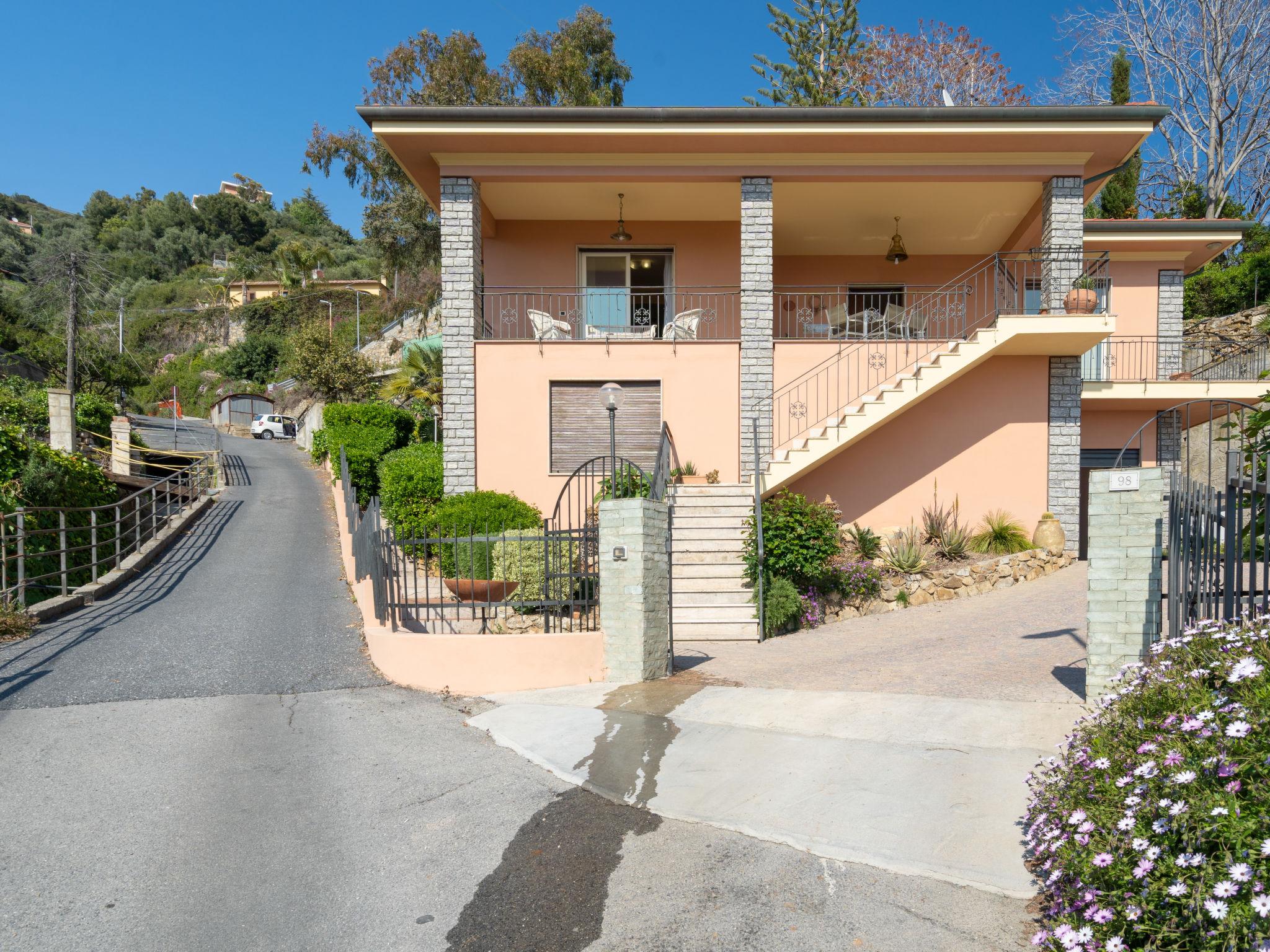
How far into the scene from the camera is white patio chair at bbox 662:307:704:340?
14.9 meters

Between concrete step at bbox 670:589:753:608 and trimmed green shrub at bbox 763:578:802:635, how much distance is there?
264 mm

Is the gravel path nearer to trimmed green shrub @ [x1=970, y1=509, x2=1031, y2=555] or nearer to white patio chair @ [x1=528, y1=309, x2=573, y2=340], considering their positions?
trimmed green shrub @ [x1=970, y1=509, x2=1031, y2=555]

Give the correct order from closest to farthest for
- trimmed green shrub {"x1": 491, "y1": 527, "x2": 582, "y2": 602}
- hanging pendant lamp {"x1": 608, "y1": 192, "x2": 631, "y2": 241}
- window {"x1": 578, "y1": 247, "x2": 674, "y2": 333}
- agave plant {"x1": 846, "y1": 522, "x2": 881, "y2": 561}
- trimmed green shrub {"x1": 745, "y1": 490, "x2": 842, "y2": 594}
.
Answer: trimmed green shrub {"x1": 491, "y1": 527, "x2": 582, "y2": 602} < trimmed green shrub {"x1": 745, "y1": 490, "x2": 842, "y2": 594} < agave plant {"x1": 846, "y1": 522, "x2": 881, "y2": 561} < hanging pendant lamp {"x1": 608, "y1": 192, "x2": 631, "y2": 241} < window {"x1": 578, "y1": 247, "x2": 674, "y2": 333}

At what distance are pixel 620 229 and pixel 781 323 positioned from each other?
3.50 m

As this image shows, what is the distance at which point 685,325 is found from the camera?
15133 mm

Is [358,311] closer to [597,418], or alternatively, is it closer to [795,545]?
[597,418]

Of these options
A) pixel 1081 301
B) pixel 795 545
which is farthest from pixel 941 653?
pixel 1081 301

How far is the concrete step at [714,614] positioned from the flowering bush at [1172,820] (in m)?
6.74

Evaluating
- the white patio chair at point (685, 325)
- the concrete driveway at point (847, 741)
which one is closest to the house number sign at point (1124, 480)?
the concrete driveway at point (847, 741)

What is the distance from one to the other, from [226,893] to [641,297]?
13.7m

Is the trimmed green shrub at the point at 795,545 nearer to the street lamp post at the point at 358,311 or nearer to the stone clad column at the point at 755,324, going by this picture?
the stone clad column at the point at 755,324

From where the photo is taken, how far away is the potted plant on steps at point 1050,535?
1374cm

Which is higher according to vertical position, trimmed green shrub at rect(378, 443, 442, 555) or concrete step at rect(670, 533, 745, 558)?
trimmed green shrub at rect(378, 443, 442, 555)

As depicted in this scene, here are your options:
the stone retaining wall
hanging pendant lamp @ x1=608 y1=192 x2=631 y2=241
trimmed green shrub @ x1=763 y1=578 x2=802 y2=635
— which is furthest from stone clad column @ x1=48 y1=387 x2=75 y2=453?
the stone retaining wall
